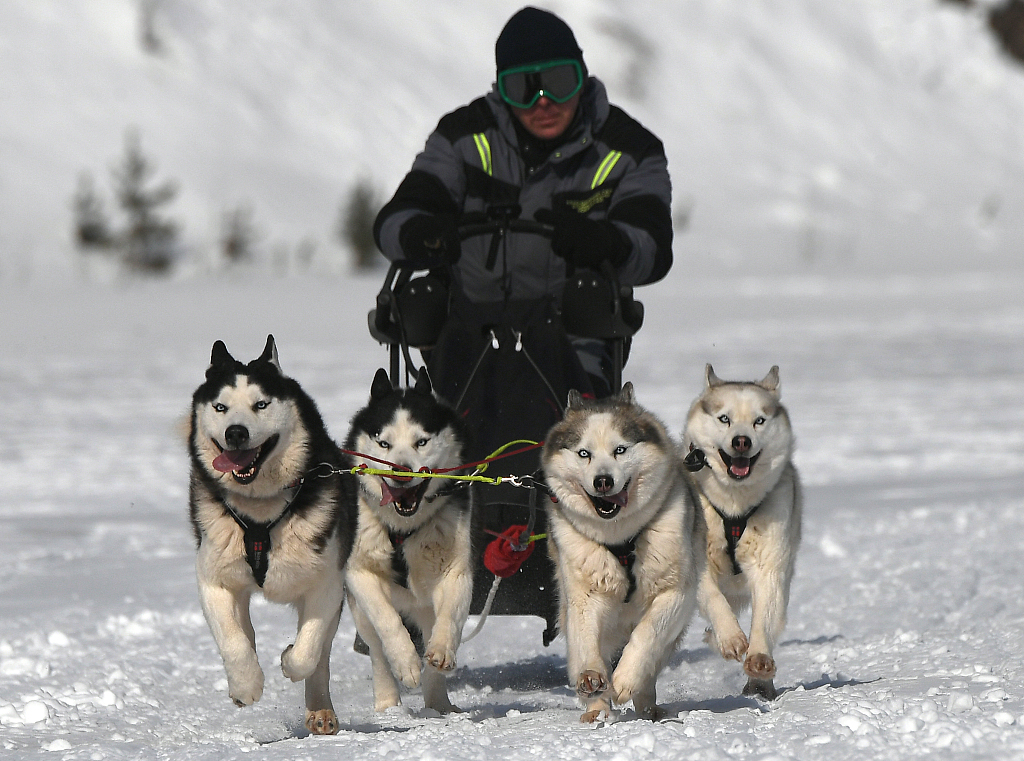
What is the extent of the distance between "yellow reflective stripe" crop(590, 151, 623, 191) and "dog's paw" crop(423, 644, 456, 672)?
1662mm

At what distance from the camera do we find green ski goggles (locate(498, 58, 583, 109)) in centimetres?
416

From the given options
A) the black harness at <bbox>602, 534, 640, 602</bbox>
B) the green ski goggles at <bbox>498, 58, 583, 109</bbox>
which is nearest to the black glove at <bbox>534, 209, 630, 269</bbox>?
the green ski goggles at <bbox>498, 58, 583, 109</bbox>

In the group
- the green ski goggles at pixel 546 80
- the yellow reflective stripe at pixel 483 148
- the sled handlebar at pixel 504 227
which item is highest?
the green ski goggles at pixel 546 80

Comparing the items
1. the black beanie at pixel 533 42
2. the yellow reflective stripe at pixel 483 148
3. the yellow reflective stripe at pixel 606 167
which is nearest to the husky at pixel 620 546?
the yellow reflective stripe at pixel 606 167

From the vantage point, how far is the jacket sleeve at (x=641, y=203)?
13.4ft

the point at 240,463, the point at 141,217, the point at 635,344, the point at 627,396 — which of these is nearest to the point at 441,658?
the point at 240,463

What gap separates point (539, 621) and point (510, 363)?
1653 millimetres

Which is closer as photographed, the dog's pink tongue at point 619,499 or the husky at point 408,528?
the dog's pink tongue at point 619,499

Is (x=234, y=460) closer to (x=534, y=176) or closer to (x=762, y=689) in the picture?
(x=534, y=176)

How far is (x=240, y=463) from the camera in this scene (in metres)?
3.16

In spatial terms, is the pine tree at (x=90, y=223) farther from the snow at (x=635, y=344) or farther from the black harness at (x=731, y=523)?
the black harness at (x=731, y=523)

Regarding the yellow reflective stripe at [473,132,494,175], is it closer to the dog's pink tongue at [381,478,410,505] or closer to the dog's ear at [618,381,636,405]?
the dog's ear at [618,381,636,405]

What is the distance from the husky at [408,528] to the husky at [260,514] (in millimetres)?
188

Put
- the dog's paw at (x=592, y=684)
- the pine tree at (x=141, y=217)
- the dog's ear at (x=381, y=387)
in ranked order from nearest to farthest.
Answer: the dog's paw at (x=592, y=684), the dog's ear at (x=381, y=387), the pine tree at (x=141, y=217)
